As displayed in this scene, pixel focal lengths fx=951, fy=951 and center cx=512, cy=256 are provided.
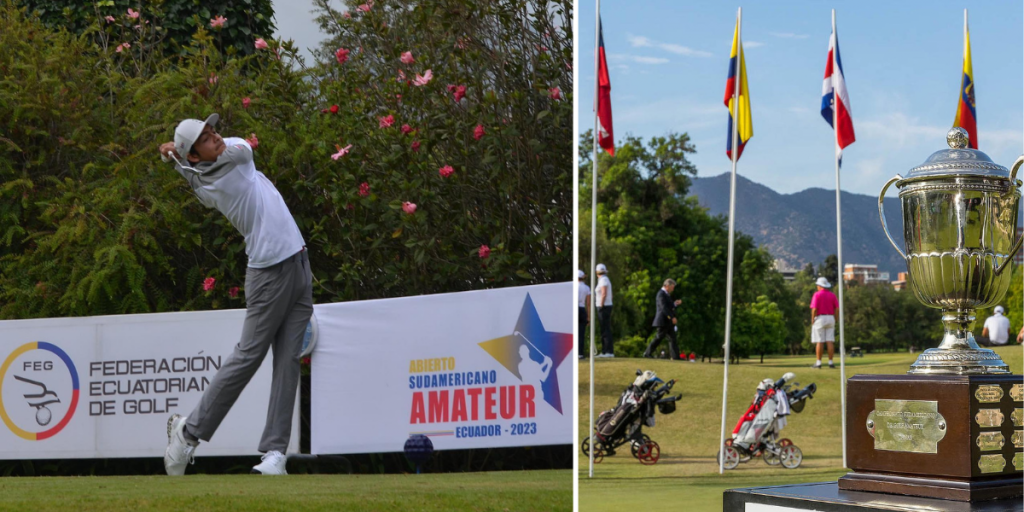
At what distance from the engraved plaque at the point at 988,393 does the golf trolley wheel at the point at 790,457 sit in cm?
869

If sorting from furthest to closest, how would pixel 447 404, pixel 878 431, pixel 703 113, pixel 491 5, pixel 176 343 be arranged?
pixel 703 113
pixel 491 5
pixel 176 343
pixel 447 404
pixel 878 431

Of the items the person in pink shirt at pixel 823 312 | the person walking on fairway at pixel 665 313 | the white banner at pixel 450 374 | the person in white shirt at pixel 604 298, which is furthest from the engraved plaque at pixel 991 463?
the person walking on fairway at pixel 665 313

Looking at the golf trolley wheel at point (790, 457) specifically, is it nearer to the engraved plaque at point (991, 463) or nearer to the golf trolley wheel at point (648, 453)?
the golf trolley wheel at point (648, 453)

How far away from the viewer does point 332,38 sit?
6.61 metres

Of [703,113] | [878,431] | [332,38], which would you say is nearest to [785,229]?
[703,113]

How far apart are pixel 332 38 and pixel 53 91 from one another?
200 centimetres

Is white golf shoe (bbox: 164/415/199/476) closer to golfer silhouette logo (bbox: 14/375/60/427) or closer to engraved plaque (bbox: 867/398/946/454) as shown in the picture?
golfer silhouette logo (bbox: 14/375/60/427)

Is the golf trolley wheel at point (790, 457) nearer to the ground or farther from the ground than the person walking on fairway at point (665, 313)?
nearer to the ground

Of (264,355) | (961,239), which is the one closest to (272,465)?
(264,355)

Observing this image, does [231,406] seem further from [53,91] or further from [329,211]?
[53,91]

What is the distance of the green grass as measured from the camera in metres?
3.58

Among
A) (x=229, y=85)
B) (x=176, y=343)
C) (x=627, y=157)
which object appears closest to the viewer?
(x=176, y=343)

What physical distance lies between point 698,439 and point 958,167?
38.6 feet

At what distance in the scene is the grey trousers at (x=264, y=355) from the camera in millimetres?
4914
